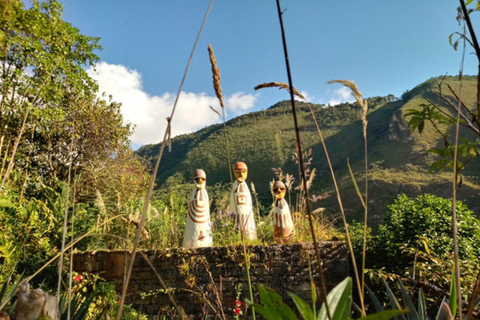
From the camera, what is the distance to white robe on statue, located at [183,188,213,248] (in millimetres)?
5465

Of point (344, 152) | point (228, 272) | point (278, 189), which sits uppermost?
point (344, 152)

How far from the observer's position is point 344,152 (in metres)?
30.7

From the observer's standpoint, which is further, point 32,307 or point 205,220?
point 205,220

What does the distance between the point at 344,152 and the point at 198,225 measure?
27152 millimetres

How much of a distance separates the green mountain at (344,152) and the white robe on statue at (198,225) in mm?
11729

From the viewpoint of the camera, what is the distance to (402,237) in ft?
17.4

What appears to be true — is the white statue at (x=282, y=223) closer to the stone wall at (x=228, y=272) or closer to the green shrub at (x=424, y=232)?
the stone wall at (x=228, y=272)

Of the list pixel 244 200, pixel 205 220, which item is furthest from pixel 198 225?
pixel 244 200

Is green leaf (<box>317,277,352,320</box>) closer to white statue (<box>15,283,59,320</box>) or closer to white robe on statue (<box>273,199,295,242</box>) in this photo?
white statue (<box>15,283,59,320</box>)

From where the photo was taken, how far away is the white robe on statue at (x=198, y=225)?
215 inches

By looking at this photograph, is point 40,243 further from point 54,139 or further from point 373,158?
point 373,158

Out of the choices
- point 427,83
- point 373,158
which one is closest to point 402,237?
point 373,158

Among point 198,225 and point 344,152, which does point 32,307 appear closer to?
point 198,225

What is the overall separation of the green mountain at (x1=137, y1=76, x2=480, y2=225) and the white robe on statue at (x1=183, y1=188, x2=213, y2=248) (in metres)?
11.7
